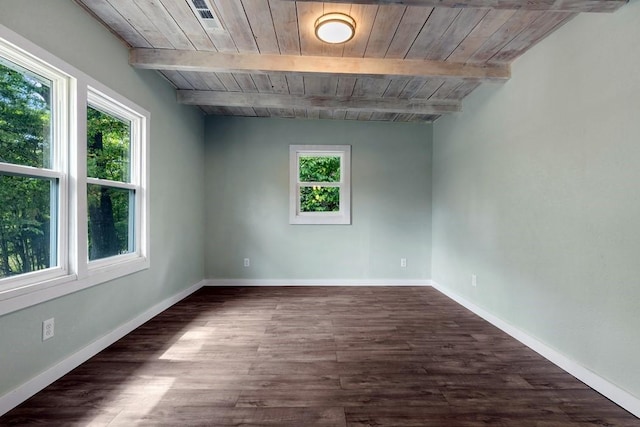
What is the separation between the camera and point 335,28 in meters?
2.12

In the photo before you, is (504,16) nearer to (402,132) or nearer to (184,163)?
(402,132)

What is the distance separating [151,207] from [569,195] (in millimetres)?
3669

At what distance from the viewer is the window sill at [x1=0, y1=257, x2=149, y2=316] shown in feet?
5.25

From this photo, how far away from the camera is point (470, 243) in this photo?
3424mm

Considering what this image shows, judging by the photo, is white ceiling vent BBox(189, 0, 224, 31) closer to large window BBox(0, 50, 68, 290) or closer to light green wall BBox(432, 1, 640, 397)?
large window BBox(0, 50, 68, 290)

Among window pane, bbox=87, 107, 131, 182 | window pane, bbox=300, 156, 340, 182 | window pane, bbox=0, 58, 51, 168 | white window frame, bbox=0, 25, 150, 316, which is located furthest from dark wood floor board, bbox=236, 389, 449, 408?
window pane, bbox=300, 156, 340, 182

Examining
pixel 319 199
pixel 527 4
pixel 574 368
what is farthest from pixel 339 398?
pixel 319 199

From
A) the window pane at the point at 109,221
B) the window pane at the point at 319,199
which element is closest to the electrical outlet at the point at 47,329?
the window pane at the point at 109,221

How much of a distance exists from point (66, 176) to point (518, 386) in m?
3.37

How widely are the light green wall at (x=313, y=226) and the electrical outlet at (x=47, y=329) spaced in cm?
255

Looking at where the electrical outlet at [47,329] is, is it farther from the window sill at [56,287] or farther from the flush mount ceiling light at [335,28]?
the flush mount ceiling light at [335,28]

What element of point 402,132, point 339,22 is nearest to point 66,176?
point 339,22

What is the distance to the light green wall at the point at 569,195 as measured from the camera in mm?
1720

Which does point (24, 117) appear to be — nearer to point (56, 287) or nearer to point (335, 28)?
point (56, 287)
